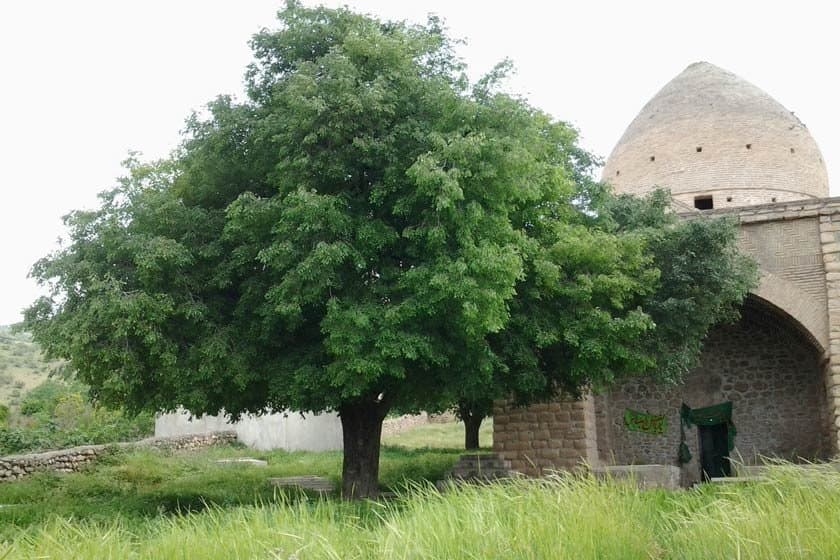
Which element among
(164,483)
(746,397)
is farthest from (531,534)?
(746,397)

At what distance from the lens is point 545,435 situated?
14.9 metres

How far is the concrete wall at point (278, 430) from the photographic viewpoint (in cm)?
2177

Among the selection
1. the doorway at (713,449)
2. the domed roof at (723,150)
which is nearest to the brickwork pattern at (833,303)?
the doorway at (713,449)

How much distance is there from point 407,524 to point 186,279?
508 centimetres

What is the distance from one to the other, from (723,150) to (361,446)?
492 inches

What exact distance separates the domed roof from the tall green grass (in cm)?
1324

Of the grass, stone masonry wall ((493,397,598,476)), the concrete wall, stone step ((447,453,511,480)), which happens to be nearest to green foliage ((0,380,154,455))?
the concrete wall

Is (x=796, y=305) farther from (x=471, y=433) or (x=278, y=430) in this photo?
(x=278, y=430)

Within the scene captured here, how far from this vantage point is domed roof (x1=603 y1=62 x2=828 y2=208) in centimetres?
1834

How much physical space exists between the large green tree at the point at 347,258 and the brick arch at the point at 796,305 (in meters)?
4.81

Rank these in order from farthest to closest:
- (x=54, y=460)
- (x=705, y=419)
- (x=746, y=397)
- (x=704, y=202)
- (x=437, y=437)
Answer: (x=437, y=437), (x=704, y=202), (x=705, y=419), (x=746, y=397), (x=54, y=460)

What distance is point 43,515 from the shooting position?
9.57m

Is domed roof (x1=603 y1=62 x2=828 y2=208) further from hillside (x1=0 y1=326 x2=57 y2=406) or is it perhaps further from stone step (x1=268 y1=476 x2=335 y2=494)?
hillside (x1=0 y1=326 x2=57 y2=406)

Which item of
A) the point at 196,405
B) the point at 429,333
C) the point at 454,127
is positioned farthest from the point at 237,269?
the point at 454,127
